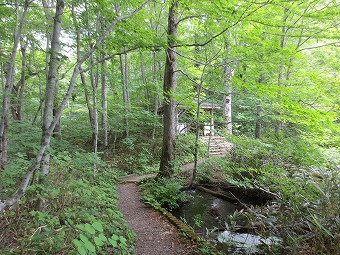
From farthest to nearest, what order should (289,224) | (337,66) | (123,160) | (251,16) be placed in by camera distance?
(123,160) → (337,66) → (251,16) → (289,224)

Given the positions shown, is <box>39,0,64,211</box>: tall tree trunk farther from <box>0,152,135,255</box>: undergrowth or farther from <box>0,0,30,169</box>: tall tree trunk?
<box>0,0,30,169</box>: tall tree trunk

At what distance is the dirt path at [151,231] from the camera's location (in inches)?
146

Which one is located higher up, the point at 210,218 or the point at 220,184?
the point at 220,184

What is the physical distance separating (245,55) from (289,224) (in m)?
4.30

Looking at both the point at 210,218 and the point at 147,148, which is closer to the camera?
the point at 210,218

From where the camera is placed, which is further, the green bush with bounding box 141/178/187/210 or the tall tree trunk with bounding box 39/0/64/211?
the green bush with bounding box 141/178/187/210

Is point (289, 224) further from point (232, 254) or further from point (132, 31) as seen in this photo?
point (132, 31)

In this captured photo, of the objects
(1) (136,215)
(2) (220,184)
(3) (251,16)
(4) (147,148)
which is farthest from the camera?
(4) (147,148)

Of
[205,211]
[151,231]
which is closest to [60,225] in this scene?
[151,231]

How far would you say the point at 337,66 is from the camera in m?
8.56

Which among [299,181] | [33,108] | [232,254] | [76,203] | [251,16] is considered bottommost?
[232,254]

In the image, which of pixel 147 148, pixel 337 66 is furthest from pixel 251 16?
pixel 147 148

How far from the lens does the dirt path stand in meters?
3.70

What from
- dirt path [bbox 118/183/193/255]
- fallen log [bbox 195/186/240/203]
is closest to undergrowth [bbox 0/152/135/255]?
dirt path [bbox 118/183/193/255]
